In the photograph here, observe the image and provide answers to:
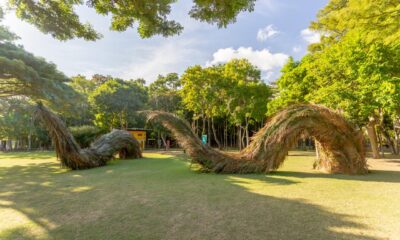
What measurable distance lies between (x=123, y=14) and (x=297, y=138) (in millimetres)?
6242

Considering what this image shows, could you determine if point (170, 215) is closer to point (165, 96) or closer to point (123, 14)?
point (123, 14)

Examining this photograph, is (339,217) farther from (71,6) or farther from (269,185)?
(71,6)

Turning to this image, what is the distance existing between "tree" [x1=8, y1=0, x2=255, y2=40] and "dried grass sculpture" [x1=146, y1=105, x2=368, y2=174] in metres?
4.60

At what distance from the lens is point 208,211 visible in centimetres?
345

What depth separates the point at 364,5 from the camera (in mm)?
5297

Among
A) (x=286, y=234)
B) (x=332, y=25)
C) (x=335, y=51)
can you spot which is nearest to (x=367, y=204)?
(x=286, y=234)

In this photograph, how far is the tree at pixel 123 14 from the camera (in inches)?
129

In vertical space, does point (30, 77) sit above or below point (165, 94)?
below

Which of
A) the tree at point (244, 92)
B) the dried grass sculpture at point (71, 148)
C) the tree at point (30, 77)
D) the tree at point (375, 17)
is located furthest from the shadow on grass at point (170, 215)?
the tree at point (244, 92)

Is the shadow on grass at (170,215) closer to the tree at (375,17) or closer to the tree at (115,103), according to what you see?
the tree at (375,17)

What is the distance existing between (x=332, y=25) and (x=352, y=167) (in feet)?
26.8

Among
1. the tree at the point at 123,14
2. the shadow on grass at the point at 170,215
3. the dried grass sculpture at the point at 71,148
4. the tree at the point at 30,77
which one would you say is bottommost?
the shadow on grass at the point at 170,215

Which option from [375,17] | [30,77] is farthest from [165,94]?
[375,17]

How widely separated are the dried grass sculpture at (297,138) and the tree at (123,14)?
181 inches
